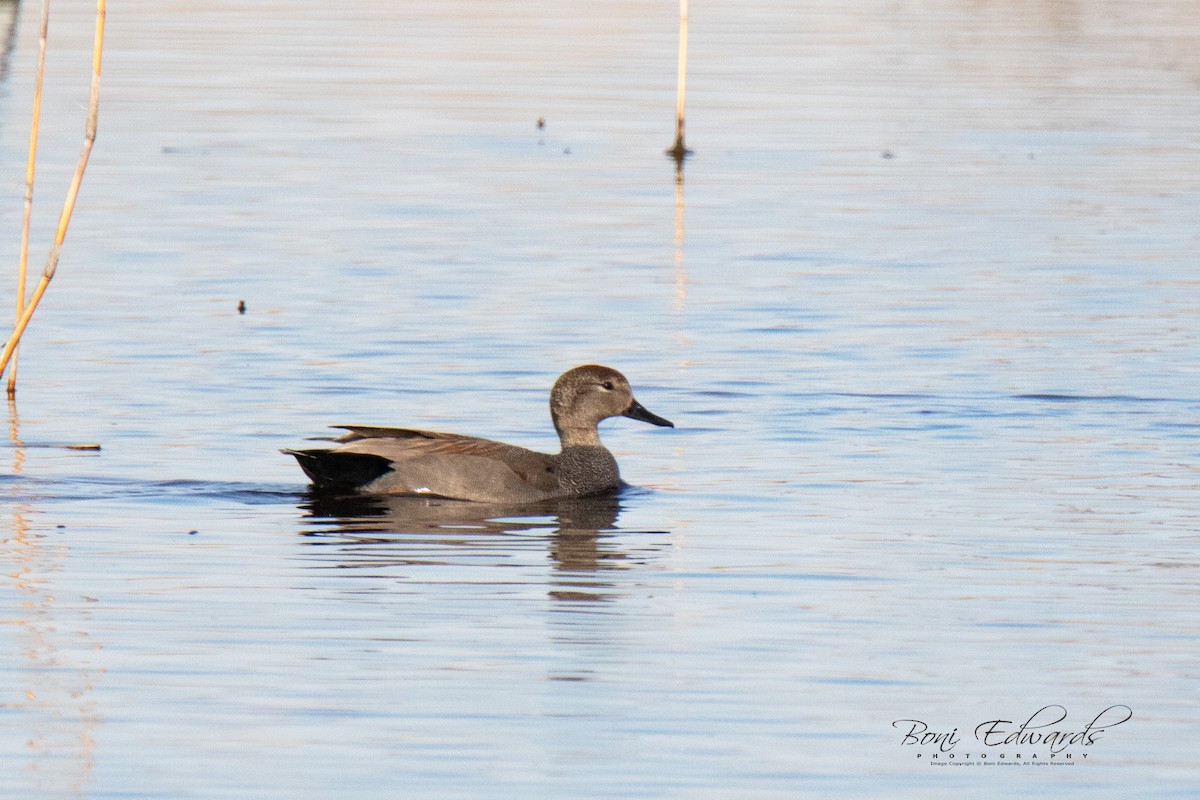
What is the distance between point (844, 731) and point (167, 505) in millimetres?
5001

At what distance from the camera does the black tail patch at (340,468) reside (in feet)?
39.5

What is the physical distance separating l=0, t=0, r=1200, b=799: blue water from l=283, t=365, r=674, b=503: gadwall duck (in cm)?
21

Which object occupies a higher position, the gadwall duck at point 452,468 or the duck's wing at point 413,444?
the duck's wing at point 413,444

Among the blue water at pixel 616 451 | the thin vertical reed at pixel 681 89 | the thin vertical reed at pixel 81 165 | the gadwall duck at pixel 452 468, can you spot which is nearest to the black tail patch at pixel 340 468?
the gadwall duck at pixel 452 468

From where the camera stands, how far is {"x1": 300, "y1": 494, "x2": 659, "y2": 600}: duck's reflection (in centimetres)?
1046

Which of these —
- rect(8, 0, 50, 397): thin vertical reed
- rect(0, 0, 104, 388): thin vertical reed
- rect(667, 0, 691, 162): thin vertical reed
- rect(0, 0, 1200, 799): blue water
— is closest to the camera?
rect(0, 0, 1200, 799): blue water

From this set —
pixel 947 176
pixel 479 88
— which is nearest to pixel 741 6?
pixel 479 88

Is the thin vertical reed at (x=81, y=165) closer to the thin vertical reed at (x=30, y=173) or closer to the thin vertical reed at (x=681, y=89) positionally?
the thin vertical reed at (x=30, y=173)

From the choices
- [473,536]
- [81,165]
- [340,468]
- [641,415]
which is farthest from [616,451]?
[81,165]

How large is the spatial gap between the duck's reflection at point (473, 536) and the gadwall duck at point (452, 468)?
0.25ft

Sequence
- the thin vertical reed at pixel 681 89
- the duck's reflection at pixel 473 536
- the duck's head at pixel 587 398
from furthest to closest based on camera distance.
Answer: the thin vertical reed at pixel 681 89 < the duck's head at pixel 587 398 < the duck's reflection at pixel 473 536

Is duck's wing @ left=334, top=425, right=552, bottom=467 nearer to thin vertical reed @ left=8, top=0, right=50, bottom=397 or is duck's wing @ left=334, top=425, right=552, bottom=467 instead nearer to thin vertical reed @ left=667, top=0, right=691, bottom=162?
thin vertical reed @ left=8, top=0, right=50, bottom=397

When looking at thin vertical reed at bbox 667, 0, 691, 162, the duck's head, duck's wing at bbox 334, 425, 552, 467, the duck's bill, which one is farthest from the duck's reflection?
thin vertical reed at bbox 667, 0, 691, 162

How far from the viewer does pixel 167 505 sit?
11.8 m
